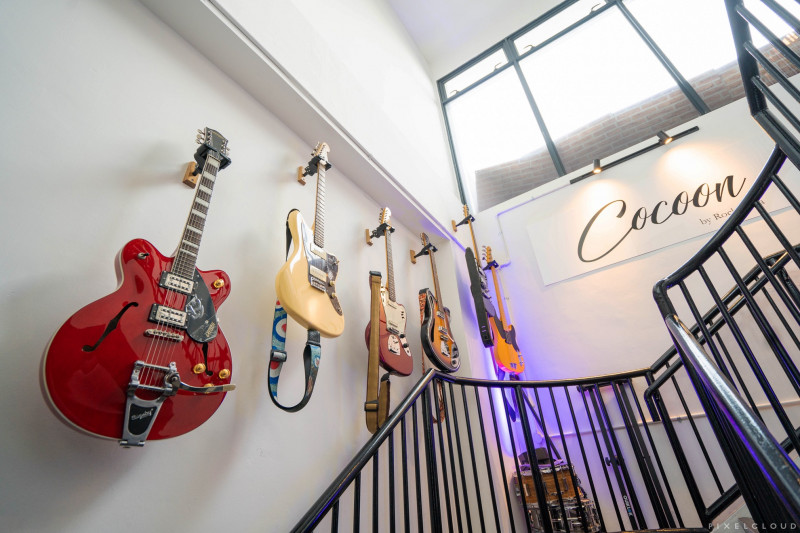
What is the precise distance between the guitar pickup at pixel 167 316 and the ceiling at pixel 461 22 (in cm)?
591

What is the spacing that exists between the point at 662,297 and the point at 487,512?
5.98ft

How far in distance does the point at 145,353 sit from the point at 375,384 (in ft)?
3.86

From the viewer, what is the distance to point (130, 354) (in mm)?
1069

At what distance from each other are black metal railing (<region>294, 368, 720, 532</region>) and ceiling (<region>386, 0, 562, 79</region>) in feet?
17.5

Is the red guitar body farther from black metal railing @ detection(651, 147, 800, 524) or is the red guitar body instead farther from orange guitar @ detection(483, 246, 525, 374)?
orange guitar @ detection(483, 246, 525, 374)

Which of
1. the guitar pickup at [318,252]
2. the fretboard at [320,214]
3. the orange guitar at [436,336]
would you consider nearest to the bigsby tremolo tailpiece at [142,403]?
the guitar pickup at [318,252]

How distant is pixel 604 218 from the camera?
3619 millimetres

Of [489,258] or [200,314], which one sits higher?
[489,258]

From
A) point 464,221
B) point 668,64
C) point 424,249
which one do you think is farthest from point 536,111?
point 424,249

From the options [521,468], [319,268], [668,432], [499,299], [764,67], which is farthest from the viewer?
[499,299]

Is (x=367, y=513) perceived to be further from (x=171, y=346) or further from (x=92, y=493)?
(x=171, y=346)

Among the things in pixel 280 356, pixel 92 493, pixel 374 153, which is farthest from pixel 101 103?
pixel 374 153

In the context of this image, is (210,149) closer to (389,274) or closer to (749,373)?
(389,274)

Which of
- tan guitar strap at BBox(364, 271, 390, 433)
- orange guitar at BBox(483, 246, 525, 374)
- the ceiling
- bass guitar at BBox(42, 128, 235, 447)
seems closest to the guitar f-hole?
bass guitar at BBox(42, 128, 235, 447)
